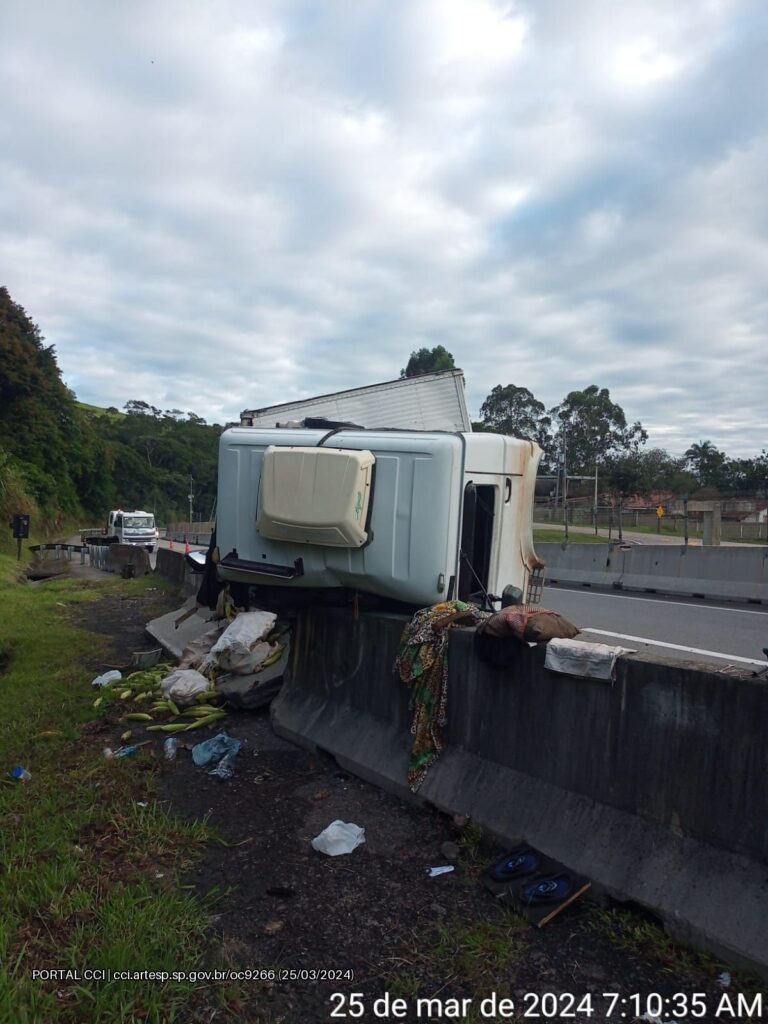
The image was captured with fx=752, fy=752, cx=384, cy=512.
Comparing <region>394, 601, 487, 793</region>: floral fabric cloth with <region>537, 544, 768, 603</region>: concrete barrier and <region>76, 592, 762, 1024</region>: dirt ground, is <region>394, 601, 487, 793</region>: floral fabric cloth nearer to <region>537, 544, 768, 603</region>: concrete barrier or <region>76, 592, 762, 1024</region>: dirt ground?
<region>76, 592, 762, 1024</region>: dirt ground

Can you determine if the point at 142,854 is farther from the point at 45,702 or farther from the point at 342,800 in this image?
the point at 45,702

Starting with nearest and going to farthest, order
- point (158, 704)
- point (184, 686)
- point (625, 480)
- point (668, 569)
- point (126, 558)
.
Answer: point (158, 704) → point (184, 686) → point (668, 569) → point (126, 558) → point (625, 480)

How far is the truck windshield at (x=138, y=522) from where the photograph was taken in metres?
38.7

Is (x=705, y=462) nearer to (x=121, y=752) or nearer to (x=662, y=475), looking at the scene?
(x=662, y=475)

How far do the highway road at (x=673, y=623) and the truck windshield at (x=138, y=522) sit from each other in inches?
1083

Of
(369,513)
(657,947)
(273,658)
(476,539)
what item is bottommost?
(657,947)

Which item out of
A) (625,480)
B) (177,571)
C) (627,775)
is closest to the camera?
(627,775)

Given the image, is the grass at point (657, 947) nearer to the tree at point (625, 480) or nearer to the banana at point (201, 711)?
the banana at point (201, 711)

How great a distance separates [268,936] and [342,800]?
4.65 feet

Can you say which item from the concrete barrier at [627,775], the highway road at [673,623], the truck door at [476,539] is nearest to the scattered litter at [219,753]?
the concrete barrier at [627,775]

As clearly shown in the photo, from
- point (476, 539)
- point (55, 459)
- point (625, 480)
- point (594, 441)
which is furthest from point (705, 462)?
point (476, 539)

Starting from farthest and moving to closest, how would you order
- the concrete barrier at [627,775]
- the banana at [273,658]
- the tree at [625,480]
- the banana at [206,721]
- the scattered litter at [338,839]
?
the tree at [625,480]
the banana at [273,658]
the banana at [206,721]
the scattered litter at [338,839]
the concrete barrier at [627,775]

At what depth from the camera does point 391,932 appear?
3395 millimetres

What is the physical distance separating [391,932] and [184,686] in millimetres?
4143
